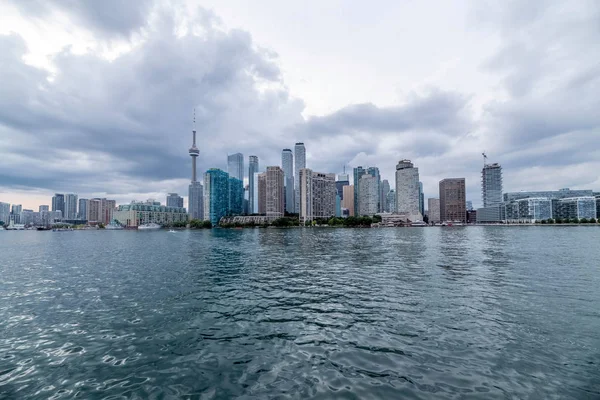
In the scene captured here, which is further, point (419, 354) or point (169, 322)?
point (169, 322)

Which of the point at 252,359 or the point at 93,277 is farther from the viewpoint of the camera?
the point at 93,277

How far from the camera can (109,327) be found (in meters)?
19.7

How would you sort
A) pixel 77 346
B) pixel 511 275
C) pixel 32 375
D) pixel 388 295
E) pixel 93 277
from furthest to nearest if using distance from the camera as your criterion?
pixel 93 277, pixel 511 275, pixel 388 295, pixel 77 346, pixel 32 375

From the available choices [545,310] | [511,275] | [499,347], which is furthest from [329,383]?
[511,275]

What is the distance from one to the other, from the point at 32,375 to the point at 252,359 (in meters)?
10.3

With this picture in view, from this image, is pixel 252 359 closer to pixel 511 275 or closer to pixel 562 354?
pixel 562 354

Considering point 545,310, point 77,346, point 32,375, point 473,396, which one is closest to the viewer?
point 473,396

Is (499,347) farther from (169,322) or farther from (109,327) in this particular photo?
(109,327)

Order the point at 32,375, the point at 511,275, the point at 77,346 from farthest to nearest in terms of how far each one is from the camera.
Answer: the point at 511,275
the point at 77,346
the point at 32,375

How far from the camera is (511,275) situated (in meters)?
36.2

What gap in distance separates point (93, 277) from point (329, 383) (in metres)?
39.8

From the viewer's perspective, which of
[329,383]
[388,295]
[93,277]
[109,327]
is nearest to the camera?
[329,383]

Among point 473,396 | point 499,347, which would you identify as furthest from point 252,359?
point 499,347

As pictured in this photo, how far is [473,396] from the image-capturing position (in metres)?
11.0
